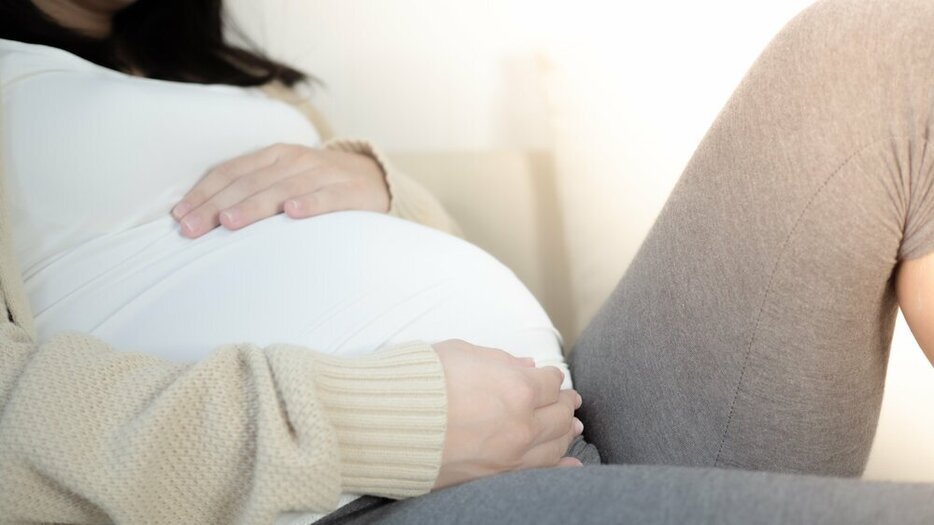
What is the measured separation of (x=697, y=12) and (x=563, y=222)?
357 mm

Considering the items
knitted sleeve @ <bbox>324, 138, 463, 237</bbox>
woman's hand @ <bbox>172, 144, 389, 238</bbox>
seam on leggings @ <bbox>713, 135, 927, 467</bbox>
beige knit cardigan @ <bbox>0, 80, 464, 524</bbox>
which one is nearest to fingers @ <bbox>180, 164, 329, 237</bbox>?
woman's hand @ <bbox>172, 144, 389, 238</bbox>

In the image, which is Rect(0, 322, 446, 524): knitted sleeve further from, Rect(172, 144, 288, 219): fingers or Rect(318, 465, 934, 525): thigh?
Rect(172, 144, 288, 219): fingers

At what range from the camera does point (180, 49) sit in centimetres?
123

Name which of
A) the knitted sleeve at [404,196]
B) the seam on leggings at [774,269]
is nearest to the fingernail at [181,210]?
the knitted sleeve at [404,196]

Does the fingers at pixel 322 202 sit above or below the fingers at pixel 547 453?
above

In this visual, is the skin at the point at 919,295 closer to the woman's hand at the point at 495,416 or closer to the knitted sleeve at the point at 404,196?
the woman's hand at the point at 495,416

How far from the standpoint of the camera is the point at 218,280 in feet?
2.62

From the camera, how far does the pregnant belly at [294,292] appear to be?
0.76 metres

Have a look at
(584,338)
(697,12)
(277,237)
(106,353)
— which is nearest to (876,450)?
(584,338)

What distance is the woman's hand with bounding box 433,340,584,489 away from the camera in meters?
0.64

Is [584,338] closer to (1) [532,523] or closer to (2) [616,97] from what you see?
(1) [532,523]

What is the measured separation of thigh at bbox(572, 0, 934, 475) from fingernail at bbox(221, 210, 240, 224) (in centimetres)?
41

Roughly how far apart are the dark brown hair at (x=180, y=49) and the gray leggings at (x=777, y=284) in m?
0.74

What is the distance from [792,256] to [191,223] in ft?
1.90
